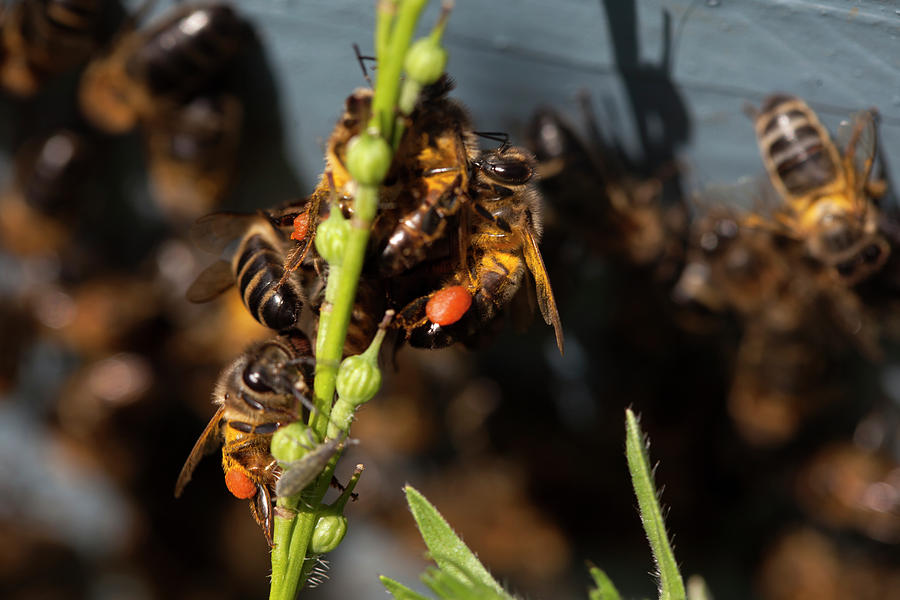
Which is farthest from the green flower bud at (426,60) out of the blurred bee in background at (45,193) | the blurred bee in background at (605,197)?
the blurred bee in background at (45,193)

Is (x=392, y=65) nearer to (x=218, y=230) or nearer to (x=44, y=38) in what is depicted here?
(x=218, y=230)

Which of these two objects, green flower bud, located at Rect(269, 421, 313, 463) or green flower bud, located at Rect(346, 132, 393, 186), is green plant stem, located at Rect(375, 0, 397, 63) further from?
green flower bud, located at Rect(269, 421, 313, 463)

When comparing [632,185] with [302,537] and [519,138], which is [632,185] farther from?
[302,537]

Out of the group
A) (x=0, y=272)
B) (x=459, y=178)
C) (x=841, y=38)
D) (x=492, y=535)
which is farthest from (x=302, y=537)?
(x=0, y=272)

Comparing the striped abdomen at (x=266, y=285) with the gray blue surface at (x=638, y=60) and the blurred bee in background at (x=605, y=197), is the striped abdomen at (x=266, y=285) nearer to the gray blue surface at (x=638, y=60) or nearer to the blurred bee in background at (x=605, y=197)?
the gray blue surface at (x=638, y=60)

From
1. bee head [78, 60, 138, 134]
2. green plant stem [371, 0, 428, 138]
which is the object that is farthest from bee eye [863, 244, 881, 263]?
bee head [78, 60, 138, 134]

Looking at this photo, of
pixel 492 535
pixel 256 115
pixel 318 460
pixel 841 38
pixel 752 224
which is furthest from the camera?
pixel 492 535
